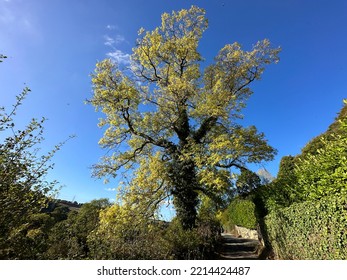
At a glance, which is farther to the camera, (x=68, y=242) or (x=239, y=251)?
(x=239, y=251)

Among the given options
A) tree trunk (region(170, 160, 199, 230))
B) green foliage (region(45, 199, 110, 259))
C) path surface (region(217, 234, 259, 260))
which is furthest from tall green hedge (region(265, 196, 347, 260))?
tree trunk (region(170, 160, 199, 230))

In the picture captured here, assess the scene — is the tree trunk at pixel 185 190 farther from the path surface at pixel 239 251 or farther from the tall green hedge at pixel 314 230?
the tall green hedge at pixel 314 230

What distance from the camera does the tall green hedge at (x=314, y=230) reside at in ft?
17.5

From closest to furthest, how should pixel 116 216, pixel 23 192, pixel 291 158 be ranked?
pixel 23 192 → pixel 116 216 → pixel 291 158

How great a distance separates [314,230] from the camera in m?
6.65

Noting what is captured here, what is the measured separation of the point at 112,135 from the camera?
1683cm

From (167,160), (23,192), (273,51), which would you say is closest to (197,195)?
(167,160)

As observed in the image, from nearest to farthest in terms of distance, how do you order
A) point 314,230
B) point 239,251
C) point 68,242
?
point 314,230, point 68,242, point 239,251

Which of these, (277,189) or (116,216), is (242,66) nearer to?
(277,189)

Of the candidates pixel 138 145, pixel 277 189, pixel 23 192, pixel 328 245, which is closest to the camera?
pixel 23 192

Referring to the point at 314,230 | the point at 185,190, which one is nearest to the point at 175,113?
the point at 185,190

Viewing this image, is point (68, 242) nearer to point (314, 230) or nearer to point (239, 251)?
point (314, 230)

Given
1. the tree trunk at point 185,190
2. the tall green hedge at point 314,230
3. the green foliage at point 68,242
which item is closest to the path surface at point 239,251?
the tree trunk at point 185,190

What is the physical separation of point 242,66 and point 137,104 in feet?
23.2
